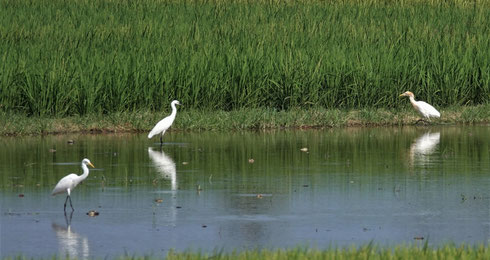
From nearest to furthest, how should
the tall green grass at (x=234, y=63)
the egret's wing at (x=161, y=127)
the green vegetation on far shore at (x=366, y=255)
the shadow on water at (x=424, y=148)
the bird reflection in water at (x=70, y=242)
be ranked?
the green vegetation on far shore at (x=366, y=255)
the bird reflection in water at (x=70, y=242)
the shadow on water at (x=424, y=148)
the egret's wing at (x=161, y=127)
the tall green grass at (x=234, y=63)

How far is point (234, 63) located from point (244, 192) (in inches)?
382

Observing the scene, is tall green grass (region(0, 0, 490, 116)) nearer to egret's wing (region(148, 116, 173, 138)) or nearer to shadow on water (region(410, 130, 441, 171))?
egret's wing (region(148, 116, 173, 138))

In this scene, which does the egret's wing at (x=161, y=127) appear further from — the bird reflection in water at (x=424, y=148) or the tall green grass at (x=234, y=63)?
the bird reflection in water at (x=424, y=148)

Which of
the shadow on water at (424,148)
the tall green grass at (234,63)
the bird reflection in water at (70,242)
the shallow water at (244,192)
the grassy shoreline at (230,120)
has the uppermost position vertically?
the tall green grass at (234,63)

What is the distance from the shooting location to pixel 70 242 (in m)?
11.1

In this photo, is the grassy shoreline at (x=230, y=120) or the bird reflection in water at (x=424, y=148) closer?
the bird reflection in water at (x=424, y=148)

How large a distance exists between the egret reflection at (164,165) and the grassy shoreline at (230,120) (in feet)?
8.24

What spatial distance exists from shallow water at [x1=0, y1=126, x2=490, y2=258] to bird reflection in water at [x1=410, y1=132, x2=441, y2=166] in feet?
0.12

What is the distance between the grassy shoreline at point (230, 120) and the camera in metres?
20.9

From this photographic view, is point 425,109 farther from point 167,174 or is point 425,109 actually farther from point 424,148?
point 167,174

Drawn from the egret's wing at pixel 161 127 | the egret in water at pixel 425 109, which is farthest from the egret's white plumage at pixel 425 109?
the egret's wing at pixel 161 127

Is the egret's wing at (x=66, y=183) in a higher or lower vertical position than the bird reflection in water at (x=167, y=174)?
higher

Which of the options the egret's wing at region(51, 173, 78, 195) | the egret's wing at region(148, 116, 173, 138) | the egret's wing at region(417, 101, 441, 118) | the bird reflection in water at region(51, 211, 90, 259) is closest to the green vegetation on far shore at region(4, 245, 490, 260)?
the bird reflection in water at region(51, 211, 90, 259)

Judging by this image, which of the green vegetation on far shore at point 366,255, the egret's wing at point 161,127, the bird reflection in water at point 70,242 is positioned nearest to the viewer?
the green vegetation on far shore at point 366,255
